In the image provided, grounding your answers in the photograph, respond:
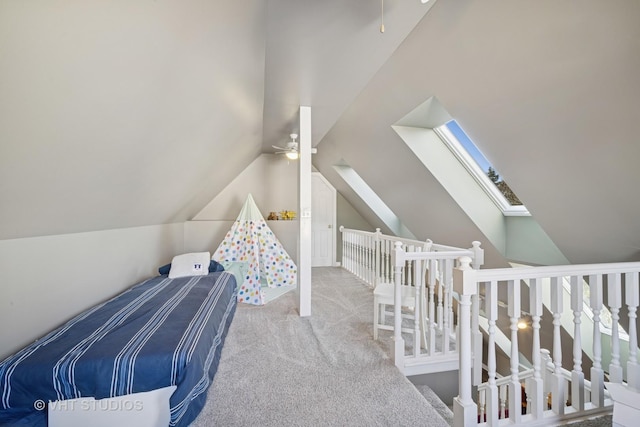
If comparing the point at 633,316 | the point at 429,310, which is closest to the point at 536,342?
the point at 633,316

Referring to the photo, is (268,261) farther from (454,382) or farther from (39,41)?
(39,41)

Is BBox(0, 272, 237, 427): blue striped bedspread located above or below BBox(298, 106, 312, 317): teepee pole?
below

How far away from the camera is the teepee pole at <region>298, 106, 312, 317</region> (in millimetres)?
3078

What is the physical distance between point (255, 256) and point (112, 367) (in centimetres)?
243

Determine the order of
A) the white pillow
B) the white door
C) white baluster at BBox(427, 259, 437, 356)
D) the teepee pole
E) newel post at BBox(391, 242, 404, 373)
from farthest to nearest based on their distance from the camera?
the white door, the white pillow, the teepee pole, white baluster at BBox(427, 259, 437, 356), newel post at BBox(391, 242, 404, 373)

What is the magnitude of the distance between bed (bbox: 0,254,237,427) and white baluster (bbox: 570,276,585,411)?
7.13 feet

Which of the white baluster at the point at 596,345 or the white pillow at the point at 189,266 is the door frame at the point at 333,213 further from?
the white baluster at the point at 596,345

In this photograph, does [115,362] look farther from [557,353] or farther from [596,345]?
[596,345]

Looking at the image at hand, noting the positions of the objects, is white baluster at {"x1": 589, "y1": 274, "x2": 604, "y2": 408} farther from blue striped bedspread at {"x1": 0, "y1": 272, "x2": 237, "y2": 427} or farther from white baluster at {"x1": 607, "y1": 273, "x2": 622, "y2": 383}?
blue striped bedspread at {"x1": 0, "y1": 272, "x2": 237, "y2": 427}

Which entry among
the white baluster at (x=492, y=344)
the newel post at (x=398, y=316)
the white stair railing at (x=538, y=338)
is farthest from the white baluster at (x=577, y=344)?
the newel post at (x=398, y=316)

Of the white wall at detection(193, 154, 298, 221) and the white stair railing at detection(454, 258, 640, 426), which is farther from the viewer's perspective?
the white wall at detection(193, 154, 298, 221)

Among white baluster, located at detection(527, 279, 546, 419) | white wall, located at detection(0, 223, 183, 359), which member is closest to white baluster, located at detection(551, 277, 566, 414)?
white baluster, located at detection(527, 279, 546, 419)

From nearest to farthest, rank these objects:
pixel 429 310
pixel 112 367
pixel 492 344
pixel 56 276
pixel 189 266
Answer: pixel 112 367 → pixel 492 344 → pixel 56 276 → pixel 429 310 → pixel 189 266

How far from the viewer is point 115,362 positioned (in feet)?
4.67
